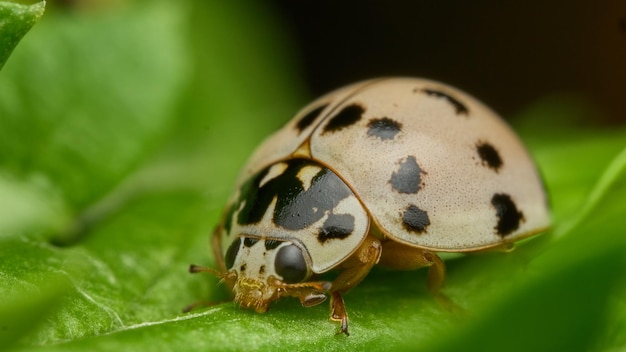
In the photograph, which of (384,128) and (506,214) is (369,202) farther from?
(506,214)

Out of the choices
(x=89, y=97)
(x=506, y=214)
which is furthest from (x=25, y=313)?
(x=89, y=97)

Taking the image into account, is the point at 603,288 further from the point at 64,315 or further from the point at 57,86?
the point at 57,86

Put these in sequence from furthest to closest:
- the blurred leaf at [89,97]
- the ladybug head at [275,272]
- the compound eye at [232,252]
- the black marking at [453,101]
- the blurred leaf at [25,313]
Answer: the blurred leaf at [89,97] < the black marking at [453,101] < the compound eye at [232,252] < the ladybug head at [275,272] < the blurred leaf at [25,313]

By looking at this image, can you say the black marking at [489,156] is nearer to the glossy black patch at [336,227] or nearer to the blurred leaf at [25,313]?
the glossy black patch at [336,227]

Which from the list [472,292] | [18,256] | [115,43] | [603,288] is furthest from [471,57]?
[603,288]

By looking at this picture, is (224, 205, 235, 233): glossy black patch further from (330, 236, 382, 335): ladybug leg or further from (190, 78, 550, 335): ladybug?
(330, 236, 382, 335): ladybug leg

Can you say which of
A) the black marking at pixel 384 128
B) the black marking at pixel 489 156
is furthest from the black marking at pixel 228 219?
the black marking at pixel 489 156
